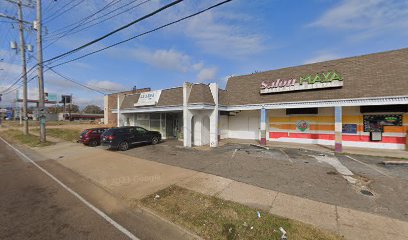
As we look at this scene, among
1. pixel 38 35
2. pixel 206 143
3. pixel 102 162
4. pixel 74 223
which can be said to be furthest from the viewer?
pixel 38 35

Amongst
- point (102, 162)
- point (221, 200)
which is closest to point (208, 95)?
point (102, 162)

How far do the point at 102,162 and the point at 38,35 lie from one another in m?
15.5

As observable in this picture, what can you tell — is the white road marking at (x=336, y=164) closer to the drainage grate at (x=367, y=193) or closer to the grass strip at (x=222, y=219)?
the drainage grate at (x=367, y=193)

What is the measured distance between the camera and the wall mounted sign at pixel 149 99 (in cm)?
1891

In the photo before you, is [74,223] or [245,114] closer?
[74,223]

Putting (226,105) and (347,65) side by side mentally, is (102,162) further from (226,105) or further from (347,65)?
(347,65)

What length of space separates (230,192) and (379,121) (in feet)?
42.3

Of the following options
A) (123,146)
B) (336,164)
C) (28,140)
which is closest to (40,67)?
(28,140)

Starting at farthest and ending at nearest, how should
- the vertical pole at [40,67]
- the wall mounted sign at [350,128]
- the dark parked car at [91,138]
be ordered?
the vertical pole at [40,67] → the dark parked car at [91,138] → the wall mounted sign at [350,128]

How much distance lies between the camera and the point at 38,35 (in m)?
18.6

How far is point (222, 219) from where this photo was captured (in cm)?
488

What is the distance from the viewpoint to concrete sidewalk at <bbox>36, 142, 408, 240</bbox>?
14.7 ft

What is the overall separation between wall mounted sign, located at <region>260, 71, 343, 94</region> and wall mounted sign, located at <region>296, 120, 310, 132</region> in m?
3.25

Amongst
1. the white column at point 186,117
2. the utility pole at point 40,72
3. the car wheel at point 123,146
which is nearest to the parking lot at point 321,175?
the white column at point 186,117
